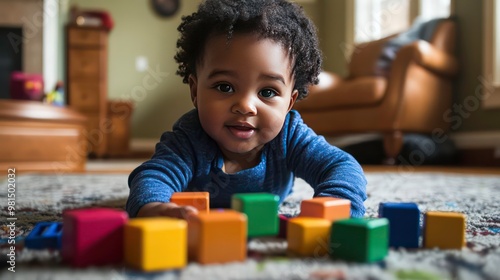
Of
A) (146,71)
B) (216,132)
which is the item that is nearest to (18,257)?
(216,132)

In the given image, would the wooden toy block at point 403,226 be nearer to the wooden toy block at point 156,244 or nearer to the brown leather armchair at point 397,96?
the wooden toy block at point 156,244

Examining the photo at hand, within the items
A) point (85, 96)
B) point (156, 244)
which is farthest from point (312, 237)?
point (85, 96)

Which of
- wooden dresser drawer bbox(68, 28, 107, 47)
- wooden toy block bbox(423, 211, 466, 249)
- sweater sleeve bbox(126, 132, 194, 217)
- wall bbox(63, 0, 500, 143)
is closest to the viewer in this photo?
wooden toy block bbox(423, 211, 466, 249)

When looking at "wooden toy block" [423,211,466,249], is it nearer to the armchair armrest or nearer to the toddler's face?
the toddler's face

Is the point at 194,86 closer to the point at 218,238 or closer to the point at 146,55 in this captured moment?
the point at 218,238

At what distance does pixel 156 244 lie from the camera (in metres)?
0.38

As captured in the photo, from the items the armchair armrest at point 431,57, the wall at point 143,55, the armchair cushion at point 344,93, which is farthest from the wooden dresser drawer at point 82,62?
the armchair armrest at point 431,57

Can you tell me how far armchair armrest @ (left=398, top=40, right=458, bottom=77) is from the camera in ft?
7.52

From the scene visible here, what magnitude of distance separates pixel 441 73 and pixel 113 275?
7.94 ft

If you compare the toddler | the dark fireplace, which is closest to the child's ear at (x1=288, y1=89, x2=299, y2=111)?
the toddler

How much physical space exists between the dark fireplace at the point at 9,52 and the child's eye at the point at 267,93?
3743 millimetres

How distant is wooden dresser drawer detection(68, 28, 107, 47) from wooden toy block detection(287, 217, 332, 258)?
148 inches

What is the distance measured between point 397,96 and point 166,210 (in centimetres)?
203

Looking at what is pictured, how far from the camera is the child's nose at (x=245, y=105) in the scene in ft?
2.15
